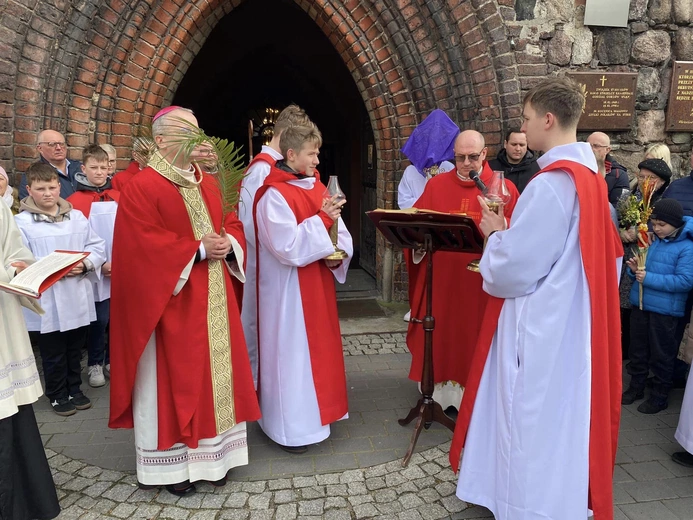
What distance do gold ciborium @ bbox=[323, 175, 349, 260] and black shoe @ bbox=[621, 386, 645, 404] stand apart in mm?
2576

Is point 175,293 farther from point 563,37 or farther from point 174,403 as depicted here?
point 563,37

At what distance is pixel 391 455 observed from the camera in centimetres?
346

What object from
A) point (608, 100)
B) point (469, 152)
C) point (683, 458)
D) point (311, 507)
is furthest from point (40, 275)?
point (608, 100)

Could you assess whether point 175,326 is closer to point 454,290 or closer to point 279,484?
point 279,484

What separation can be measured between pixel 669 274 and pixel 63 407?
464 centimetres

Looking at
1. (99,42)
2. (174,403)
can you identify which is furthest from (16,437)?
(99,42)

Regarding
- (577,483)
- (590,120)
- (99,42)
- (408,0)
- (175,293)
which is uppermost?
(408,0)

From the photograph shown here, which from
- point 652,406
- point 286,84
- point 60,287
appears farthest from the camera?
point 286,84

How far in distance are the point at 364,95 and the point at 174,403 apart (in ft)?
14.7

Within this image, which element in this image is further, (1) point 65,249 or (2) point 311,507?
(1) point 65,249

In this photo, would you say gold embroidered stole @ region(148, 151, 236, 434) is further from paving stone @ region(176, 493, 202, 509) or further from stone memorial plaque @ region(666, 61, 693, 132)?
stone memorial plaque @ region(666, 61, 693, 132)

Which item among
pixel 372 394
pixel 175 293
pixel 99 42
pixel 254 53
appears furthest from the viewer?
pixel 254 53

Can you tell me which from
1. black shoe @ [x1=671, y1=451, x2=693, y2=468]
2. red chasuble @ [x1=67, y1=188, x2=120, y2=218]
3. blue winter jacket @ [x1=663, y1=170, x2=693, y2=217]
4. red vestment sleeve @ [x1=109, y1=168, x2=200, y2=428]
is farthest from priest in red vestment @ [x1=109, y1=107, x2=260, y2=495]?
blue winter jacket @ [x1=663, y1=170, x2=693, y2=217]

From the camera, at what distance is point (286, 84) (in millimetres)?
10734
